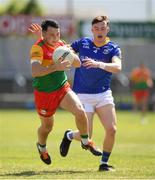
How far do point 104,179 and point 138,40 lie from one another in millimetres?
35389

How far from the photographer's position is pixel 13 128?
2659cm

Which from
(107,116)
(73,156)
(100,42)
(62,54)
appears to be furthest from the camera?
(73,156)

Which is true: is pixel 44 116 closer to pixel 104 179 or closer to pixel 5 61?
pixel 104 179

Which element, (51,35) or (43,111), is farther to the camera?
(43,111)

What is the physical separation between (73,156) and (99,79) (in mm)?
3115

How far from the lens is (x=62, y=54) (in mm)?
12008

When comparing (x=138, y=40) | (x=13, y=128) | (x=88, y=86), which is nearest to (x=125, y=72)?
(x=138, y=40)

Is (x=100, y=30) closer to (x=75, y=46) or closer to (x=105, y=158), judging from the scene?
(x=75, y=46)

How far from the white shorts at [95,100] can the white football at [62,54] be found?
3.33ft

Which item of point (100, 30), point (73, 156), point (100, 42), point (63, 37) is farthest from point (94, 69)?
point (63, 37)

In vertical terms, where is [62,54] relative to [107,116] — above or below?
above

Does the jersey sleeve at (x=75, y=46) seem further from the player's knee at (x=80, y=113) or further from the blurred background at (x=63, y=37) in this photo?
the blurred background at (x=63, y=37)

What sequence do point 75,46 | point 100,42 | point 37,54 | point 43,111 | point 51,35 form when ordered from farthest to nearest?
point 75,46 < point 100,42 < point 43,111 < point 51,35 < point 37,54

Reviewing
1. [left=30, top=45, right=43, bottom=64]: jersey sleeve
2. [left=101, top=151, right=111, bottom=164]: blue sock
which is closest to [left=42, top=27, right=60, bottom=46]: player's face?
[left=30, top=45, right=43, bottom=64]: jersey sleeve
